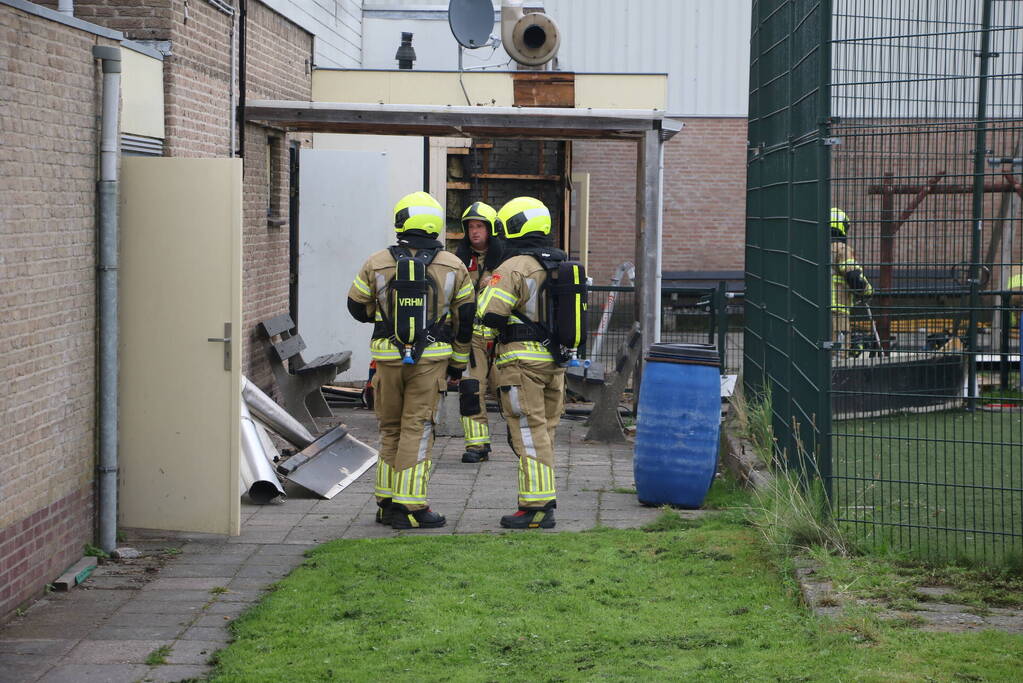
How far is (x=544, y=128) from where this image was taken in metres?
11.8

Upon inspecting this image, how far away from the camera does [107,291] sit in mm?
6965

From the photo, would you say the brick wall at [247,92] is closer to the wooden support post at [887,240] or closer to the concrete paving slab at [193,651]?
the concrete paving slab at [193,651]

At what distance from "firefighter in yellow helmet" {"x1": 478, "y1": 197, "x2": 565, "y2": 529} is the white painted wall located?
5.20m

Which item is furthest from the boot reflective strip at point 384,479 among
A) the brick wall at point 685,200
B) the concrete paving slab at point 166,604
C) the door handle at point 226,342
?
the brick wall at point 685,200

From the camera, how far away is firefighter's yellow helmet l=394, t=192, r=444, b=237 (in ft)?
25.4

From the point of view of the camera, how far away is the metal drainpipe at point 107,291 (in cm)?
695

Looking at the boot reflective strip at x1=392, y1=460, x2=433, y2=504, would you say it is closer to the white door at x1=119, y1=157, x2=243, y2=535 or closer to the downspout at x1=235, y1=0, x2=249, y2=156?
the white door at x1=119, y1=157, x2=243, y2=535

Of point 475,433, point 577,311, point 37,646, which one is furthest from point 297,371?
point 37,646

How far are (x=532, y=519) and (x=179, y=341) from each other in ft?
7.87

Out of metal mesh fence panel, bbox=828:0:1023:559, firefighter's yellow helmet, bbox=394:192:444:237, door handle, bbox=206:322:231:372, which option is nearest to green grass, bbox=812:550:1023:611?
metal mesh fence panel, bbox=828:0:1023:559

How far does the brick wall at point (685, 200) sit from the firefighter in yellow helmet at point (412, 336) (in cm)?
1993

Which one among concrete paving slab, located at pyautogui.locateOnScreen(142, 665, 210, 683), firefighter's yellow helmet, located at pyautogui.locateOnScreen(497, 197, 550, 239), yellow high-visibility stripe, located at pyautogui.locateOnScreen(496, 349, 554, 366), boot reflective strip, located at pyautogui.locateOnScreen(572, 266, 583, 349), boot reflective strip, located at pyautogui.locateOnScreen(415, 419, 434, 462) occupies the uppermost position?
firefighter's yellow helmet, located at pyautogui.locateOnScreen(497, 197, 550, 239)

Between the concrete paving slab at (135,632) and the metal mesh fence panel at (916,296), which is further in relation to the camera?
the metal mesh fence panel at (916,296)

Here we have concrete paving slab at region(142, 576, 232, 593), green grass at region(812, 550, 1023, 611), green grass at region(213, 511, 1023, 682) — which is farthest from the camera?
concrete paving slab at region(142, 576, 232, 593)
